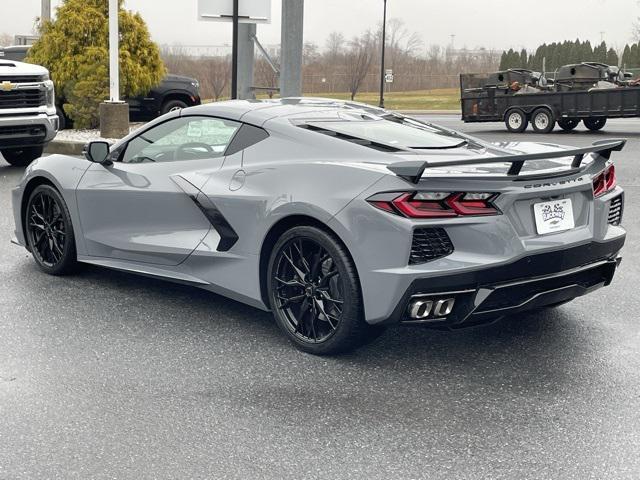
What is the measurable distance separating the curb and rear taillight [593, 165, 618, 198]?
1286cm

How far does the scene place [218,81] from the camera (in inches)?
2808

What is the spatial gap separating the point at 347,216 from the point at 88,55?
623 inches

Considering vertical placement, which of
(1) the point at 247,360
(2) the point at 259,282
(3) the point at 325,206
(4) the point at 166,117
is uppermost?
(4) the point at 166,117

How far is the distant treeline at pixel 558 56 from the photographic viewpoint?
78.5m

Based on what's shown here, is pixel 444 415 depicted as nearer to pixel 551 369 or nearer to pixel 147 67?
pixel 551 369

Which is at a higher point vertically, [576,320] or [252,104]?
[252,104]

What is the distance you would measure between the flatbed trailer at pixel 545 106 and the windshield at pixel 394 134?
1987 centimetres

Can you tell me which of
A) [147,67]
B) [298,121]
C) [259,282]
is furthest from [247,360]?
[147,67]

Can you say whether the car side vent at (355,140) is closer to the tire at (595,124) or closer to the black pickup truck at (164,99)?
the black pickup truck at (164,99)

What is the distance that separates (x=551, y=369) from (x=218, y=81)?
68393 mm

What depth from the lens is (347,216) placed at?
15.0 feet

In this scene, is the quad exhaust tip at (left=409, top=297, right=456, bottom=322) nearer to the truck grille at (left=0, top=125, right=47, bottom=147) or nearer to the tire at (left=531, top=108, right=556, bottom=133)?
the truck grille at (left=0, top=125, right=47, bottom=147)

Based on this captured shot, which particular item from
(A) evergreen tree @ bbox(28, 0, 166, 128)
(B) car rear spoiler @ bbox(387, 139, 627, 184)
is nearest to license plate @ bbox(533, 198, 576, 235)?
(B) car rear spoiler @ bbox(387, 139, 627, 184)

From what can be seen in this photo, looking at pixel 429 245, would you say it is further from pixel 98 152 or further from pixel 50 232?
pixel 50 232
